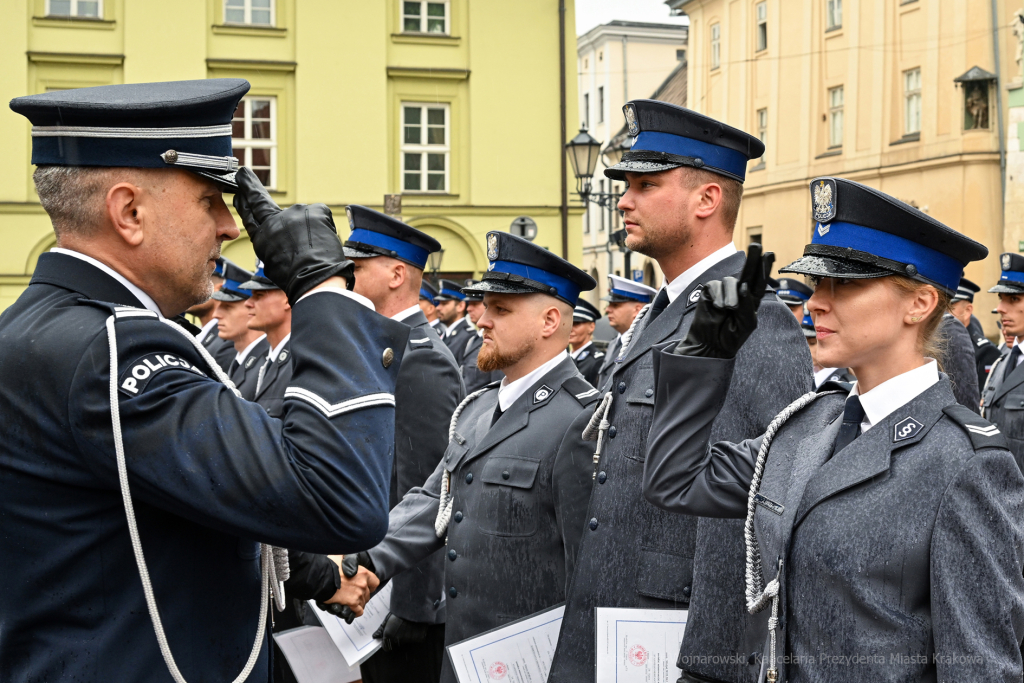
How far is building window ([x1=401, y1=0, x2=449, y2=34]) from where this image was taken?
2302cm

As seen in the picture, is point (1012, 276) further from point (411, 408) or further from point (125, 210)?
point (125, 210)

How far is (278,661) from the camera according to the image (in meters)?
4.64

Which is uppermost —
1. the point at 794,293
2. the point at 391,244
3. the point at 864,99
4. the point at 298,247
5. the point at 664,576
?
the point at 864,99

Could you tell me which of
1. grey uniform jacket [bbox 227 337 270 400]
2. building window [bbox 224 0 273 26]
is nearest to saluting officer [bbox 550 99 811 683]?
grey uniform jacket [bbox 227 337 270 400]

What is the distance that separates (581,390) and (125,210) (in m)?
2.39

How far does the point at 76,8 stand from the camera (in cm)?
2131

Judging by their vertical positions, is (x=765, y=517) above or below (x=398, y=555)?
above

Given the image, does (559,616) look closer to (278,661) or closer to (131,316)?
(278,661)

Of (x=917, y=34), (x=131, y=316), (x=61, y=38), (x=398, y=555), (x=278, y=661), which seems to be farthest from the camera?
(x=917, y=34)

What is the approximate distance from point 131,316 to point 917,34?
27.1m

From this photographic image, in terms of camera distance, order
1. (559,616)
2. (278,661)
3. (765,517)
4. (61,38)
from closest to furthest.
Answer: (765,517), (559,616), (278,661), (61,38)

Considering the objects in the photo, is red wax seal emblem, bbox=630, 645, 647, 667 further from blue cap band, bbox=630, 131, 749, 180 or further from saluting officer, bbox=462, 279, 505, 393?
saluting officer, bbox=462, 279, 505, 393

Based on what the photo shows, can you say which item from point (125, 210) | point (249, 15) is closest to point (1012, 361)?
point (125, 210)

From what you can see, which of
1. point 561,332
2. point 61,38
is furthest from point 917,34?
point 561,332
